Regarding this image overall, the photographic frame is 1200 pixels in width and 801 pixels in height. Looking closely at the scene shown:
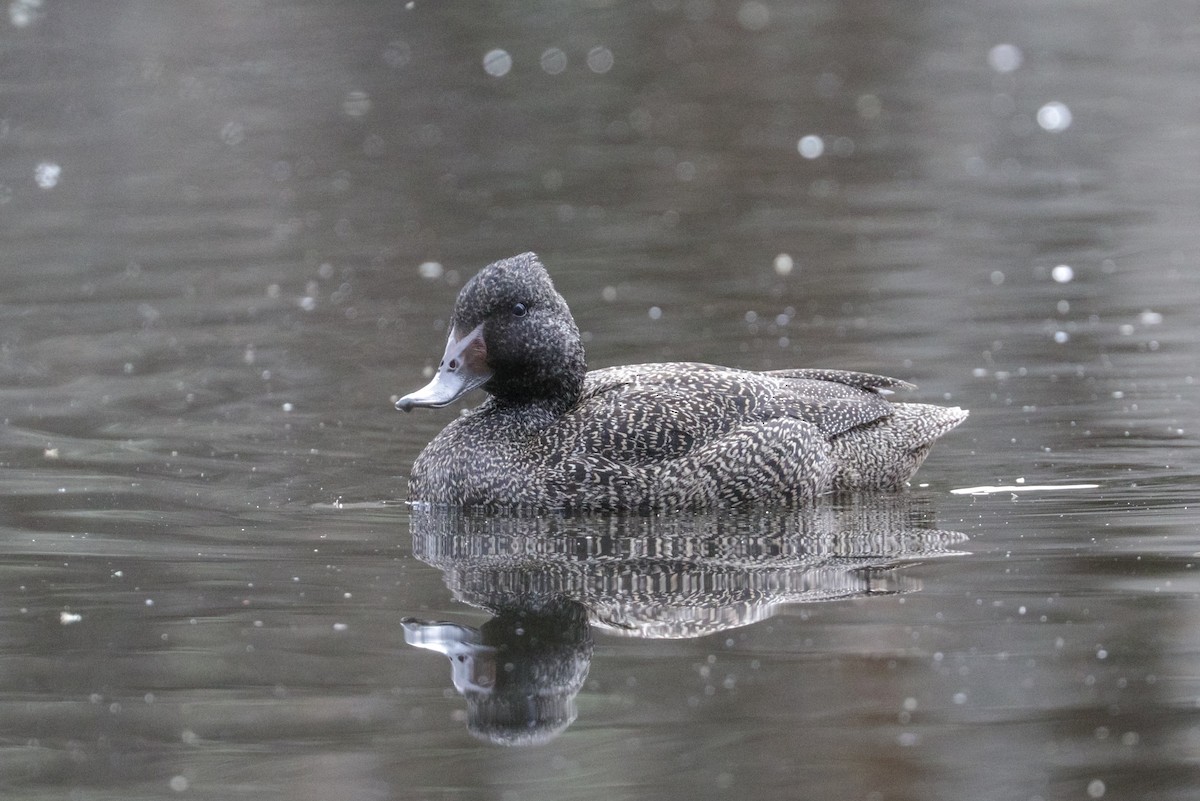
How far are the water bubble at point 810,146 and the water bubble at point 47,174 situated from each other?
7435 millimetres

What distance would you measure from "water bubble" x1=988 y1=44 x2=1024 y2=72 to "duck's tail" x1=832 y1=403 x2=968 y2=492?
1511 centimetres

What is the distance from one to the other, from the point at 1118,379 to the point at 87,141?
13.2m

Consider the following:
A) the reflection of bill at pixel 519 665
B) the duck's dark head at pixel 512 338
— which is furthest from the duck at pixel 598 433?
the reflection of bill at pixel 519 665

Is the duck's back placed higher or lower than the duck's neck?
lower

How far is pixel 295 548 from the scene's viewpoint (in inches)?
338

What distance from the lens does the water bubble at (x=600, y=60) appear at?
24922mm

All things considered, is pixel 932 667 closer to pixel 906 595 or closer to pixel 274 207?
pixel 906 595

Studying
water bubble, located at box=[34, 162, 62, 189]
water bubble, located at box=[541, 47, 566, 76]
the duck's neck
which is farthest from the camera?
water bubble, located at box=[541, 47, 566, 76]

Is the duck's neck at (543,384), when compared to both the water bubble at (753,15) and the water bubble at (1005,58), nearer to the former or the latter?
the water bubble at (1005,58)

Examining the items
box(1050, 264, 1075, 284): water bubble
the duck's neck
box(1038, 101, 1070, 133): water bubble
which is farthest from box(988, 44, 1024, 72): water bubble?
the duck's neck

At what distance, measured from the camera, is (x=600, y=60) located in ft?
82.7

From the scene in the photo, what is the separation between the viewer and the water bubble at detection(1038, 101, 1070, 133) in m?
20.5

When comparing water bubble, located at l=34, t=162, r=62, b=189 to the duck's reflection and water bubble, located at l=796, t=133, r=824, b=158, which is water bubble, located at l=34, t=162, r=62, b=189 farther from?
the duck's reflection

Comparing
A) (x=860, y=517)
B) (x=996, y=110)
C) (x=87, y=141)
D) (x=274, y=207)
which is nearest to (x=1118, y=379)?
(x=860, y=517)
